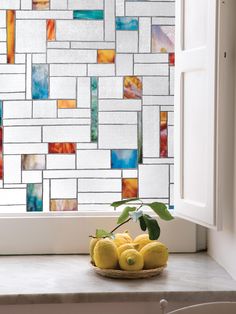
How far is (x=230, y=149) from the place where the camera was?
2283 millimetres

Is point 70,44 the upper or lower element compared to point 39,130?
upper

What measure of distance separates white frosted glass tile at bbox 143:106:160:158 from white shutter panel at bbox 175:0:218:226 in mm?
198

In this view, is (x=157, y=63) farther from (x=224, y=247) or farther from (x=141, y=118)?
(x=224, y=247)

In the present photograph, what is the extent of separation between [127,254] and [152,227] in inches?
5.9

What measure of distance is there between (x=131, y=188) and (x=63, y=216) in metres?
0.26

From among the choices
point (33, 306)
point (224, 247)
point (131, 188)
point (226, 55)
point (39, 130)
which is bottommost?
point (33, 306)

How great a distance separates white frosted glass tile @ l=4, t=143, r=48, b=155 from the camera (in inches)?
104

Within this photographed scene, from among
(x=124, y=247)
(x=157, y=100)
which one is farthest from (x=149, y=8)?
(x=124, y=247)

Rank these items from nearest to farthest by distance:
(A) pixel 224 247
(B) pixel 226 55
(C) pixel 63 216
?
(B) pixel 226 55 → (A) pixel 224 247 → (C) pixel 63 216

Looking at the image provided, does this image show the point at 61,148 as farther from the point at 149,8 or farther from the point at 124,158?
the point at 149,8

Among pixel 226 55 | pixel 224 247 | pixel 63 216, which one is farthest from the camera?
pixel 63 216

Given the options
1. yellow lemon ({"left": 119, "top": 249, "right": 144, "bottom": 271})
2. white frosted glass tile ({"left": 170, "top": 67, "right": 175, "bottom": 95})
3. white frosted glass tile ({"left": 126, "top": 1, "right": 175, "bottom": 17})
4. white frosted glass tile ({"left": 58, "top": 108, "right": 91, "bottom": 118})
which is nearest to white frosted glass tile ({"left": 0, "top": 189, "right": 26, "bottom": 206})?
white frosted glass tile ({"left": 58, "top": 108, "right": 91, "bottom": 118})

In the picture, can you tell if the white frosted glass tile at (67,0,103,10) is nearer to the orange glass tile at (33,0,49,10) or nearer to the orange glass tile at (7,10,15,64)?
the orange glass tile at (33,0,49,10)

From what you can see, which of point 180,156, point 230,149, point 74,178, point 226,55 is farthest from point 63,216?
point 226,55
